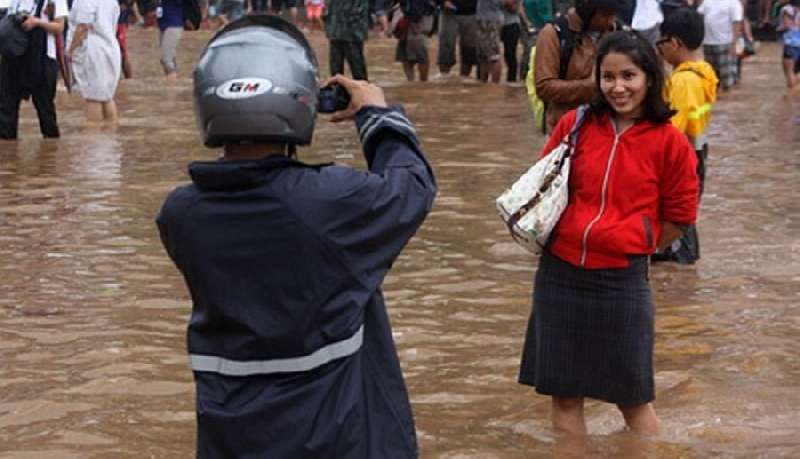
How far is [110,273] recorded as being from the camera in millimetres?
9188

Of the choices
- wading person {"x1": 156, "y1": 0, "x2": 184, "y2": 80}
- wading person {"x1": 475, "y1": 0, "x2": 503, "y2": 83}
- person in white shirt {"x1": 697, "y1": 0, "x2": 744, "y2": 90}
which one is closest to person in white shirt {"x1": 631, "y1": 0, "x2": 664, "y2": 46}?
person in white shirt {"x1": 697, "y1": 0, "x2": 744, "y2": 90}

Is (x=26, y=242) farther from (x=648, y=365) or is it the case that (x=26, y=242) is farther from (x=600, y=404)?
(x=648, y=365)

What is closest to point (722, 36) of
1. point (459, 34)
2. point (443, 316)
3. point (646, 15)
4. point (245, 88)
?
point (646, 15)

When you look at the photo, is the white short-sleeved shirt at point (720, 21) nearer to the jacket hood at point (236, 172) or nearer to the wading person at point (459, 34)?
the wading person at point (459, 34)

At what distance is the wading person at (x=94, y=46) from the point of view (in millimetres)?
15938

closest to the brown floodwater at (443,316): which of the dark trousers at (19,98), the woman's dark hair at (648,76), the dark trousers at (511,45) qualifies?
the dark trousers at (19,98)

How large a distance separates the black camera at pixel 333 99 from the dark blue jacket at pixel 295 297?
0.13m

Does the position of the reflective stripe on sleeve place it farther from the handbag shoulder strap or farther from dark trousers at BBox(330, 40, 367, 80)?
dark trousers at BBox(330, 40, 367, 80)

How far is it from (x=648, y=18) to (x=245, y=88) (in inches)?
615

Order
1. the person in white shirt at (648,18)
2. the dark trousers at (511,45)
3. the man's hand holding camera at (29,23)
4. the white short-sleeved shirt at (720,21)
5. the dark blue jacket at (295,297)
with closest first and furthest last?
the dark blue jacket at (295,297), the man's hand holding camera at (29,23), the person in white shirt at (648,18), the white short-sleeved shirt at (720,21), the dark trousers at (511,45)

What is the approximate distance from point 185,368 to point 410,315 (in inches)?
54.0

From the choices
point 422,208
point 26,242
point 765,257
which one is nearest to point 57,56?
point 26,242

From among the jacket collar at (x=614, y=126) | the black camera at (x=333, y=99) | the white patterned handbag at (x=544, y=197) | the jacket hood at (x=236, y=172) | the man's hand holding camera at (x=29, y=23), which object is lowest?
the man's hand holding camera at (x=29, y=23)

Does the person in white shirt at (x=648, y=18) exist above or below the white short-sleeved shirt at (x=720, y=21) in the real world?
above
